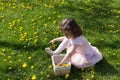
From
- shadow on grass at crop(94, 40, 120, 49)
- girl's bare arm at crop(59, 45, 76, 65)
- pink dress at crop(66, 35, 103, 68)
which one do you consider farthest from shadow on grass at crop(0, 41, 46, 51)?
shadow on grass at crop(94, 40, 120, 49)

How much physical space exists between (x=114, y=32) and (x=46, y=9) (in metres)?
2.42

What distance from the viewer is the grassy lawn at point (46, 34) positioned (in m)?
5.97

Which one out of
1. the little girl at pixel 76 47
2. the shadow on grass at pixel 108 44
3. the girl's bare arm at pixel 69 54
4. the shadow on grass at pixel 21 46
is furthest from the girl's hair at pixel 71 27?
the shadow on grass at pixel 108 44

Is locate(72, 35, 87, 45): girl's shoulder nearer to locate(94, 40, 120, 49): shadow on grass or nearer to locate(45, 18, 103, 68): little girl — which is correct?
locate(45, 18, 103, 68): little girl

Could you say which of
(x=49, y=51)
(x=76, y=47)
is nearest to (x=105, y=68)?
(x=76, y=47)

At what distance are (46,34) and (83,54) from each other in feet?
5.09

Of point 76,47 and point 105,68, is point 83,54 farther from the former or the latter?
point 105,68

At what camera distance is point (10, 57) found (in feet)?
20.7

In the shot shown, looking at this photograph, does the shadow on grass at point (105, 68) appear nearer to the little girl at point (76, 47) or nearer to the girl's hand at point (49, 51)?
the little girl at point (76, 47)

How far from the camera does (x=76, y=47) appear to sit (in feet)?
20.1

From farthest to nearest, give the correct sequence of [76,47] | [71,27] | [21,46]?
[21,46] < [76,47] < [71,27]

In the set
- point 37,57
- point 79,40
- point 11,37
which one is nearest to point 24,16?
point 11,37

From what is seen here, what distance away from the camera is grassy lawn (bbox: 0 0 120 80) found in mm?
5969

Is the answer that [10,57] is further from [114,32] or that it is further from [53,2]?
[53,2]
